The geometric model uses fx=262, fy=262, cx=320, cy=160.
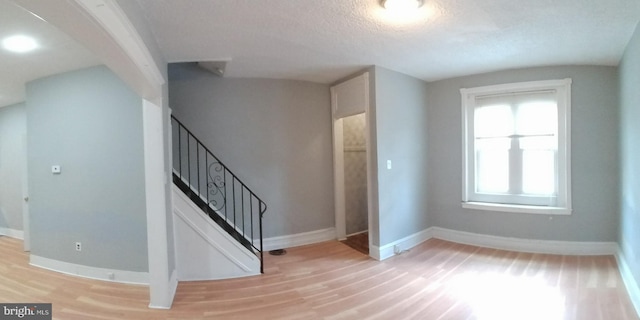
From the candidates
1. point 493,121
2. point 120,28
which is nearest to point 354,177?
point 493,121

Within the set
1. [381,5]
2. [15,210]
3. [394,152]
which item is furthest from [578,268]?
[15,210]

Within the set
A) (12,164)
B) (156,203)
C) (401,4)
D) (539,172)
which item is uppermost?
(401,4)

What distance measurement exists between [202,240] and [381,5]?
2.86 metres

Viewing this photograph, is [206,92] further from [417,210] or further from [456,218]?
[456,218]

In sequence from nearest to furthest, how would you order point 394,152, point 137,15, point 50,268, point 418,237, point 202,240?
point 137,15 → point 202,240 → point 50,268 → point 394,152 → point 418,237

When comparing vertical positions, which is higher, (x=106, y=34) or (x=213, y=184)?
(x=106, y=34)

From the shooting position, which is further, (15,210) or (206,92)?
(15,210)

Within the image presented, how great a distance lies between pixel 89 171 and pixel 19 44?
4.50 feet

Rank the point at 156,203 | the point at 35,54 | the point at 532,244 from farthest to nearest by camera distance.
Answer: the point at 532,244 → the point at 35,54 → the point at 156,203

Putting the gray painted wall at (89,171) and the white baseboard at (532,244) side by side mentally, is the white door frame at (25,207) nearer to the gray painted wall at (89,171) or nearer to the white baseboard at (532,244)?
the gray painted wall at (89,171)

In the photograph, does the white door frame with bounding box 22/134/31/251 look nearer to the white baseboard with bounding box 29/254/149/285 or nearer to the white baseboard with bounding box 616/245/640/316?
the white baseboard with bounding box 29/254/149/285

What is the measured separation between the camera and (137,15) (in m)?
1.83

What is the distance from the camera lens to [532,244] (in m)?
3.54

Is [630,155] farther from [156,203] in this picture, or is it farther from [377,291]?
[156,203]
